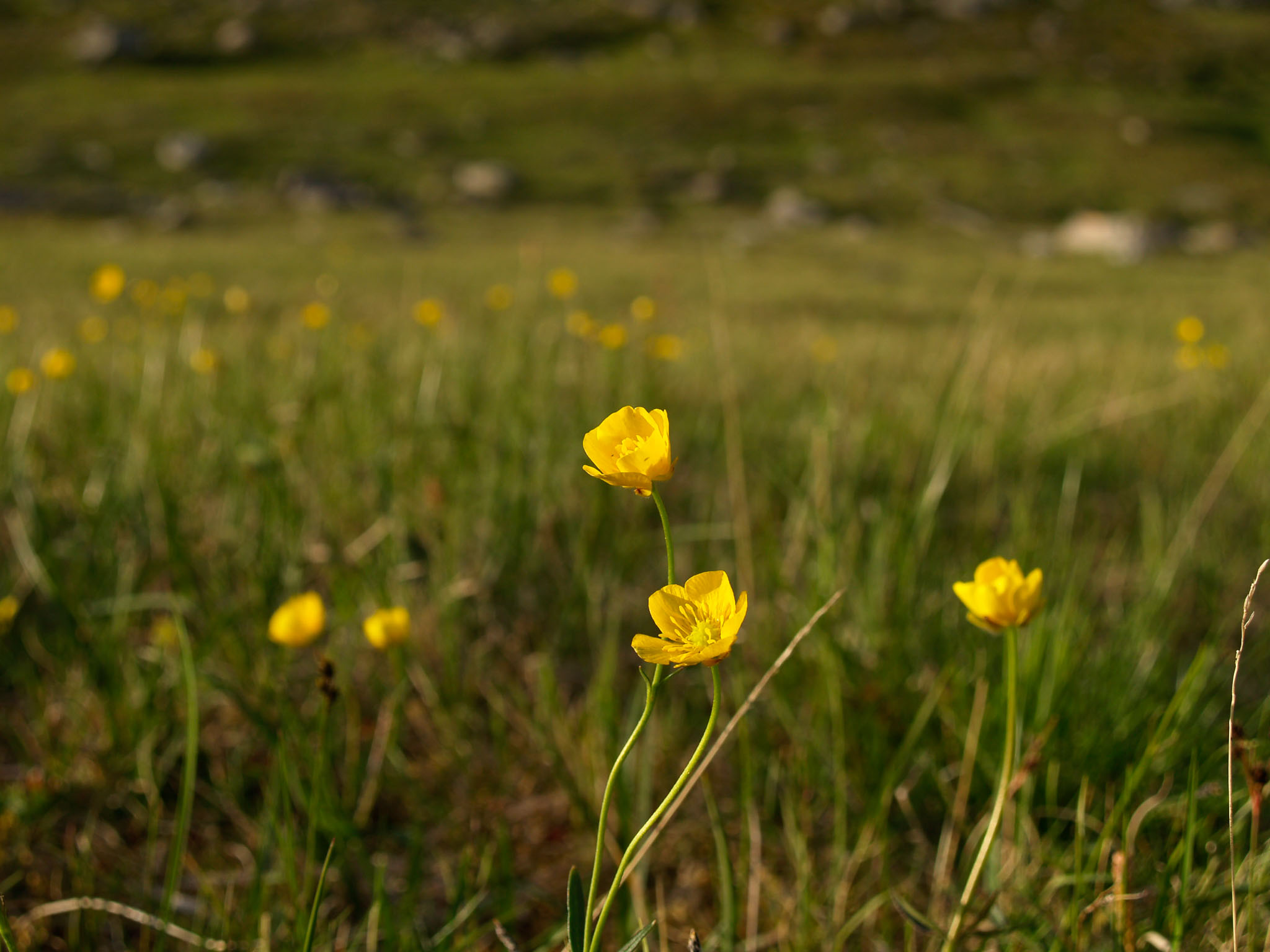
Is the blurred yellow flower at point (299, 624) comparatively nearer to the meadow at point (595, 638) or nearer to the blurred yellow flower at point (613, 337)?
the meadow at point (595, 638)

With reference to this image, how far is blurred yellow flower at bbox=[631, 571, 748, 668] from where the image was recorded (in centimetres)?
52

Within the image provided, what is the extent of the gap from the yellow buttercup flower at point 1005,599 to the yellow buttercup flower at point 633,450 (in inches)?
10.2

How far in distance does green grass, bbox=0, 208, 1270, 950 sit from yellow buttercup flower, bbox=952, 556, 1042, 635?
227 millimetres

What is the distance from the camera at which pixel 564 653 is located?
1.53 m

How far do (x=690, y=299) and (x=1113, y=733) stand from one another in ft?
22.5

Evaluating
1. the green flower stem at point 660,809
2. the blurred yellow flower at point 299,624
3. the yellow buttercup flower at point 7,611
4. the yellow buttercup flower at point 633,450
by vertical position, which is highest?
the yellow buttercup flower at point 633,450

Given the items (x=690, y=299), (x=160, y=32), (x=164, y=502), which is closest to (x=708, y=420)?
(x=164, y=502)

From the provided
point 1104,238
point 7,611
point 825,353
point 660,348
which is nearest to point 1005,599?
point 7,611

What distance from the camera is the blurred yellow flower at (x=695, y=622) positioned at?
0.52 m

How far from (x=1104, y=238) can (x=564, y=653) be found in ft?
68.5

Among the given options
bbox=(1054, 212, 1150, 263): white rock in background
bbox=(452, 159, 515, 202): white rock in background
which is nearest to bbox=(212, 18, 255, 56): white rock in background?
bbox=(452, 159, 515, 202): white rock in background

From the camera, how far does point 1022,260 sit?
14.8 m

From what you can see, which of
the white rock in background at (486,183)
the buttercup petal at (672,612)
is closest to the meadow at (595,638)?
the buttercup petal at (672,612)

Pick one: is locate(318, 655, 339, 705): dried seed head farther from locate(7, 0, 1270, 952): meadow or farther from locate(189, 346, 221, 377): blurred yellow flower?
locate(189, 346, 221, 377): blurred yellow flower
